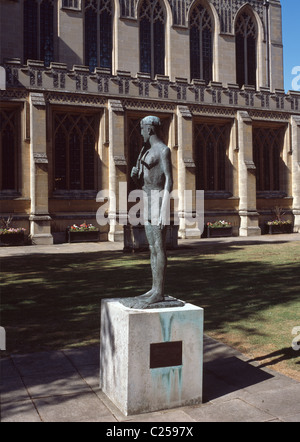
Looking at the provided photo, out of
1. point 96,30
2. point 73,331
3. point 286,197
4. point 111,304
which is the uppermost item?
point 96,30

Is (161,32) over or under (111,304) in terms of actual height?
over

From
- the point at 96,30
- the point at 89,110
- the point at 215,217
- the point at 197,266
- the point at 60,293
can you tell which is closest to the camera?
the point at 60,293

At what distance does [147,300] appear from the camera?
448cm

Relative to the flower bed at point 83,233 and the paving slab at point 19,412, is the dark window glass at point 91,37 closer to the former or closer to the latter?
the flower bed at point 83,233

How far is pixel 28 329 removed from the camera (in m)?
6.70

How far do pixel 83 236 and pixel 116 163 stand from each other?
4.17 m

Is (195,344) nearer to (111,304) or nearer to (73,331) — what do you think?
(111,304)

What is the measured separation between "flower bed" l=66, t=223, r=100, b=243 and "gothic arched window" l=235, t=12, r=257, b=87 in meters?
16.9

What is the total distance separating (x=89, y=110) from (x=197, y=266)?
507 inches

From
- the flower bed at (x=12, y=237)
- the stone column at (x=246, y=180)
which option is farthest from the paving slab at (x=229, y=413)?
the stone column at (x=246, y=180)

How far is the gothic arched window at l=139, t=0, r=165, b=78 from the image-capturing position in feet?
91.8

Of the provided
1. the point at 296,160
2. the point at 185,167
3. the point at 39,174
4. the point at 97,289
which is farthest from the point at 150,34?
the point at 97,289

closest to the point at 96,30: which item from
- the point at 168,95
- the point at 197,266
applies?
the point at 168,95

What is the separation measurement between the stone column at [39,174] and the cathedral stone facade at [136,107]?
52 mm
